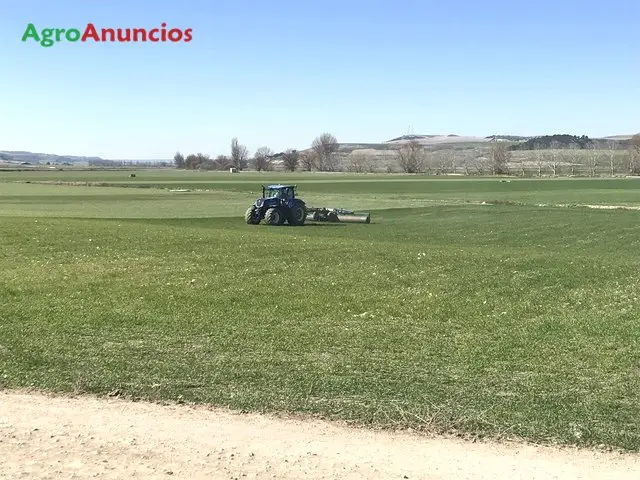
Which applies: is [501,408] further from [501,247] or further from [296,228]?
[296,228]

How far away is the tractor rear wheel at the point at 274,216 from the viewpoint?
1700 inches

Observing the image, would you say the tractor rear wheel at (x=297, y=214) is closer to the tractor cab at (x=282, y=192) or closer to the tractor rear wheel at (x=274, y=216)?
the tractor rear wheel at (x=274, y=216)

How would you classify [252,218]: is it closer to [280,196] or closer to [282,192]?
[280,196]

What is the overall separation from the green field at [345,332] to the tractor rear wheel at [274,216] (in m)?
16.9

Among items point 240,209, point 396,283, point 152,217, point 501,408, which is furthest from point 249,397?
point 240,209

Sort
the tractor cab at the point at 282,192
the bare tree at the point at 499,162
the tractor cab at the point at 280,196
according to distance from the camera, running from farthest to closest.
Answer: the bare tree at the point at 499,162 < the tractor cab at the point at 282,192 < the tractor cab at the point at 280,196

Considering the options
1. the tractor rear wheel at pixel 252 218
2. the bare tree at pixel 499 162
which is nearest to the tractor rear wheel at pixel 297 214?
the tractor rear wheel at pixel 252 218

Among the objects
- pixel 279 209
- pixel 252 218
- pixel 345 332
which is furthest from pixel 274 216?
pixel 345 332

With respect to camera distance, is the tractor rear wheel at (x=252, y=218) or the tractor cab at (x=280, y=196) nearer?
the tractor cab at (x=280, y=196)

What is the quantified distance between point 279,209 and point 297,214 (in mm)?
1111

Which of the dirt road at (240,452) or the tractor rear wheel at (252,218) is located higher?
the dirt road at (240,452)

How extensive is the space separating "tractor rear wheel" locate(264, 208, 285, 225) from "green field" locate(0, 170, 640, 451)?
55.4ft

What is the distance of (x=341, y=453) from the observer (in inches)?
268

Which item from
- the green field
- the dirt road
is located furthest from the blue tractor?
the dirt road
